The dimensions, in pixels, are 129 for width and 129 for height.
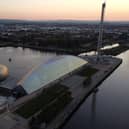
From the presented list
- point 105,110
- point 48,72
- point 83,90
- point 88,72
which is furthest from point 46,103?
point 88,72

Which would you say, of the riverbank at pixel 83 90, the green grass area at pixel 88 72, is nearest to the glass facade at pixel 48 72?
the green grass area at pixel 88 72

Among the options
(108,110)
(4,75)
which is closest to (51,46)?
(4,75)

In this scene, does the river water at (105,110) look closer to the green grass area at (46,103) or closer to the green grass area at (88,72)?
the green grass area at (46,103)

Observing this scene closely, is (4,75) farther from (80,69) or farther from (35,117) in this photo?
(80,69)

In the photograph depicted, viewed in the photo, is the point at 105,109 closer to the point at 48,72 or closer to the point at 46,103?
the point at 46,103

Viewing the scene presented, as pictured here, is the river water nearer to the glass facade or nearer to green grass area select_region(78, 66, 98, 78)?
green grass area select_region(78, 66, 98, 78)

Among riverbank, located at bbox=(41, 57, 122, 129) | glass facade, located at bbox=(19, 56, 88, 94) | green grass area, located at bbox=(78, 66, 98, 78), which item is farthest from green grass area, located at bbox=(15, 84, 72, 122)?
green grass area, located at bbox=(78, 66, 98, 78)
